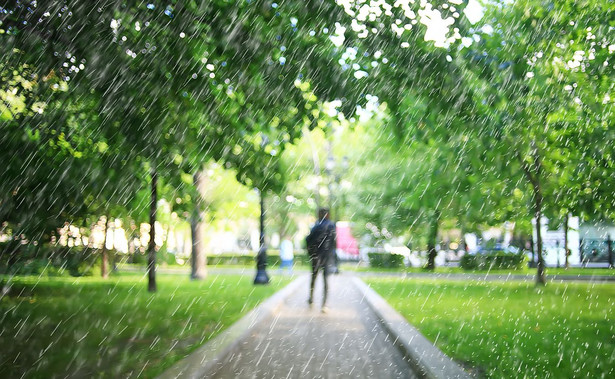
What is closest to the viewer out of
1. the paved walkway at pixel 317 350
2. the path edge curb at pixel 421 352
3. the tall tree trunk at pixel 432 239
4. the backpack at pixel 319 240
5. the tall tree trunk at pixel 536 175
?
the path edge curb at pixel 421 352

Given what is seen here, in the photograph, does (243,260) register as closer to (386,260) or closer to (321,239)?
(386,260)

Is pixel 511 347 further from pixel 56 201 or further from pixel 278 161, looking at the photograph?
pixel 56 201

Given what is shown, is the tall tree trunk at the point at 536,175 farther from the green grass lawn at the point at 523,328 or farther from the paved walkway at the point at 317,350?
the paved walkway at the point at 317,350

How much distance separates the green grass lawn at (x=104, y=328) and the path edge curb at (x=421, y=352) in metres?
2.63

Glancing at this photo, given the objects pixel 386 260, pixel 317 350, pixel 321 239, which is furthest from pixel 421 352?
pixel 386 260

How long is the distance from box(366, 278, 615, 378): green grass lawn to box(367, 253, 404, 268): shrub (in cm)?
2126

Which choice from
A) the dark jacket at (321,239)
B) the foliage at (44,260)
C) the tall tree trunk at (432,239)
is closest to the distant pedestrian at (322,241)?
the dark jacket at (321,239)

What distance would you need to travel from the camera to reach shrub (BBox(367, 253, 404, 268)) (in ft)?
125

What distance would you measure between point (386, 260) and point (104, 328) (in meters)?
29.9

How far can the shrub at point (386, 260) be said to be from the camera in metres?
38.0

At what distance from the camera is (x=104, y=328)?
9.41 meters

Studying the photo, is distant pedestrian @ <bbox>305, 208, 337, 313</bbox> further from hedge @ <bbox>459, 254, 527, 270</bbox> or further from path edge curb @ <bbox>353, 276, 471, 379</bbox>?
hedge @ <bbox>459, 254, 527, 270</bbox>

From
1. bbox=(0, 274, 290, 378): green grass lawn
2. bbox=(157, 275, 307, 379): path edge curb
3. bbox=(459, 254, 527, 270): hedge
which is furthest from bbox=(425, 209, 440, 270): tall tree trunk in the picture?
bbox=(157, 275, 307, 379): path edge curb

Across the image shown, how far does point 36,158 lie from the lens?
1185 centimetres
